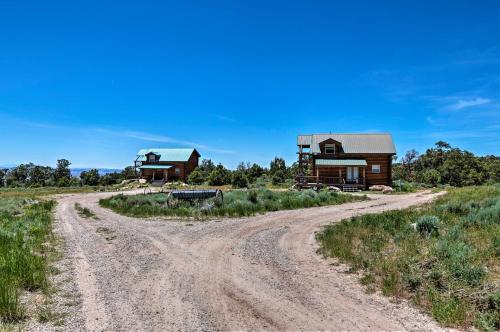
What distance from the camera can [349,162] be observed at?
37.2 metres

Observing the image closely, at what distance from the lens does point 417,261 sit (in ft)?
24.1

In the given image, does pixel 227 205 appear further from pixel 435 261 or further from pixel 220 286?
pixel 435 261

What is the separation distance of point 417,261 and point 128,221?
12516mm

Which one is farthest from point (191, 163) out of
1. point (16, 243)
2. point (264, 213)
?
point (16, 243)

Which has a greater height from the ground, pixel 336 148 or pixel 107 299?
pixel 336 148

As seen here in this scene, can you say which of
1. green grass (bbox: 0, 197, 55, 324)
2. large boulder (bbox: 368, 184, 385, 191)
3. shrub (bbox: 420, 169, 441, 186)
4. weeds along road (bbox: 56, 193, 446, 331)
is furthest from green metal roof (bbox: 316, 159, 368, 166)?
green grass (bbox: 0, 197, 55, 324)

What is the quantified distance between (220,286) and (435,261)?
4409mm

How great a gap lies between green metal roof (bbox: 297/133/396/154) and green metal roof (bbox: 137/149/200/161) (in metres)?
23.7

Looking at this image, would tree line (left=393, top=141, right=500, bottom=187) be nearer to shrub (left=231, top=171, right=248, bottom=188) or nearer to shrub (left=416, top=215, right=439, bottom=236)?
shrub (left=231, top=171, right=248, bottom=188)

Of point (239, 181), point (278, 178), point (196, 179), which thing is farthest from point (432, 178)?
point (196, 179)

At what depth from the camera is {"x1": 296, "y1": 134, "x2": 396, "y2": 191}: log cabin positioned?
121 feet

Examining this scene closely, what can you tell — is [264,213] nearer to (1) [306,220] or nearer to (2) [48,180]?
(1) [306,220]

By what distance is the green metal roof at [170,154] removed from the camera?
5800 cm

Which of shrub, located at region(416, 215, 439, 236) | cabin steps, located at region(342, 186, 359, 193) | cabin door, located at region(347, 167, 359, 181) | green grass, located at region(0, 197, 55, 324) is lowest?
green grass, located at region(0, 197, 55, 324)
